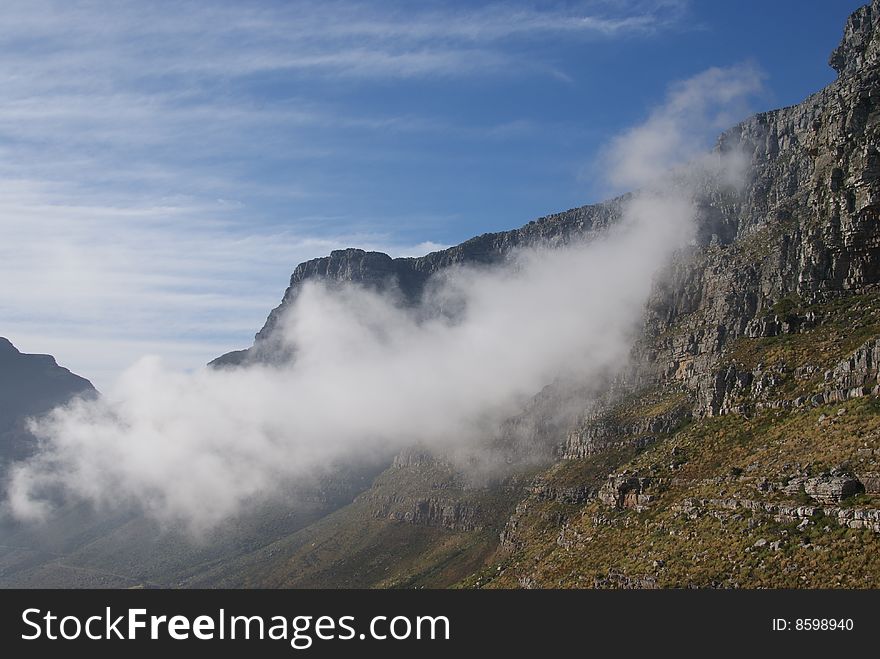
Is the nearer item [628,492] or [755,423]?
[755,423]

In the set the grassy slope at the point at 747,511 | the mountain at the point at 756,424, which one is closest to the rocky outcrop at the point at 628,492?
the mountain at the point at 756,424

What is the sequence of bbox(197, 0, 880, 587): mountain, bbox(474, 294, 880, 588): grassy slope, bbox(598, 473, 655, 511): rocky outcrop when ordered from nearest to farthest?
bbox(474, 294, 880, 588): grassy slope → bbox(197, 0, 880, 587): mountain → bbox(598, 473, 655, 511): rocky outcrop

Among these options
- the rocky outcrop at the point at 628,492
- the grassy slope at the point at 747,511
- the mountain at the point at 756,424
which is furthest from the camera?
the rocky outcrop at the point at 628,492

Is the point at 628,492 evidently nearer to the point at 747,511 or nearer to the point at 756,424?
the point at 756,424

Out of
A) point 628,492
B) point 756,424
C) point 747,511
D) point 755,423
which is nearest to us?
point 747,511

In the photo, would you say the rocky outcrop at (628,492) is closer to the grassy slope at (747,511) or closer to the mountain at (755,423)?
the mountain at (755,423)

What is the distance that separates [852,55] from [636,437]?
82.4 metres

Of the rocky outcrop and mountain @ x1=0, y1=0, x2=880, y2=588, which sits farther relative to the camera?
the rocky outcrop

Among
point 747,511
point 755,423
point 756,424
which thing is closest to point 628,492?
point 755,423

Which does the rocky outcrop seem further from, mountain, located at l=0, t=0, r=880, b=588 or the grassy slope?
the grassy slope

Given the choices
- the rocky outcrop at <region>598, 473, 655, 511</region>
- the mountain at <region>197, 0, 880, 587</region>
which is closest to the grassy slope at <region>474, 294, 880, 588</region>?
the mountain at <region>197, 0, 880, 587</region>

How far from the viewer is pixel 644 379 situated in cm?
16912
